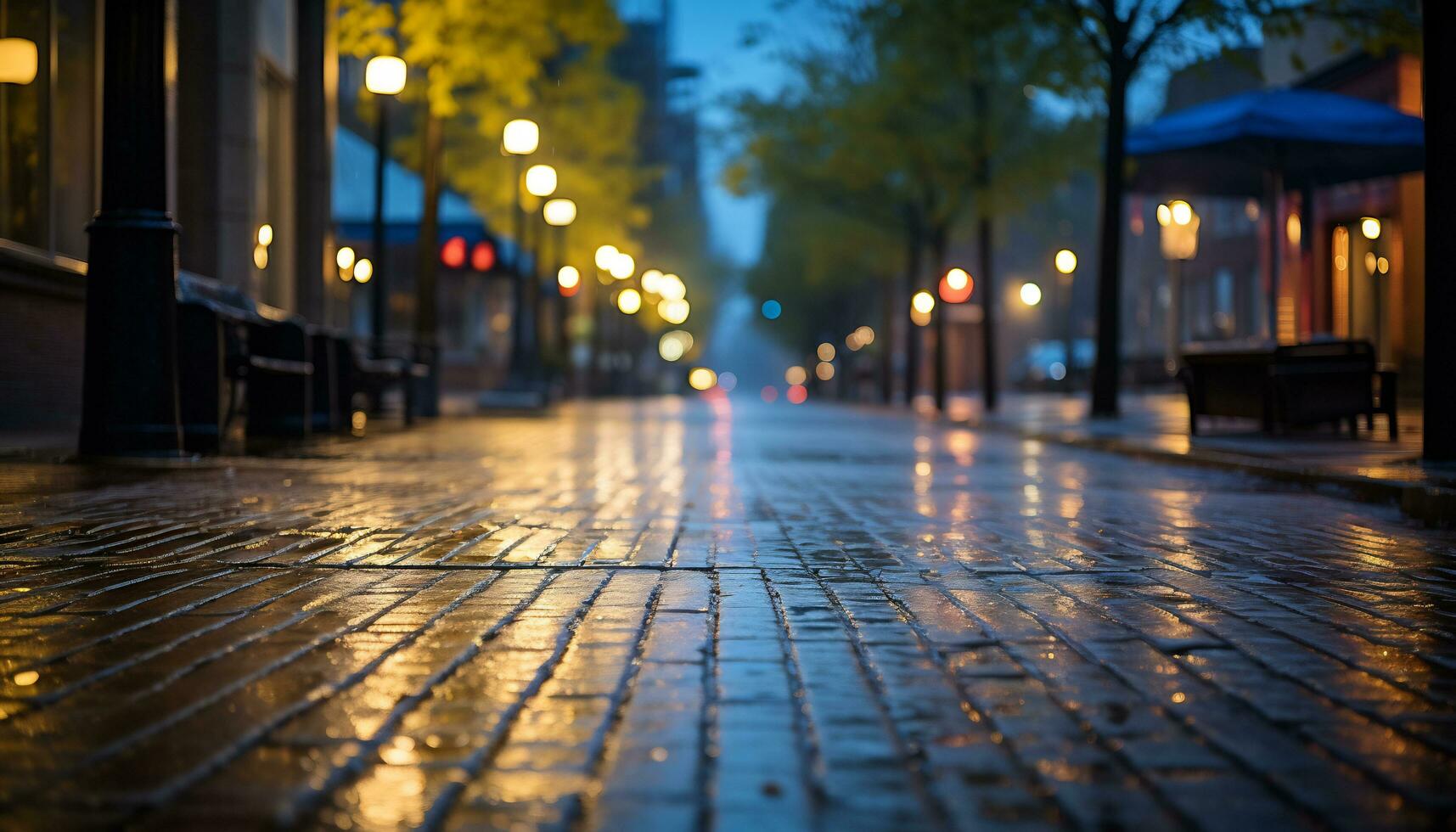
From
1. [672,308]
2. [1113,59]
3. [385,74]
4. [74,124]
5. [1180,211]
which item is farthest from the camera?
[672,308]

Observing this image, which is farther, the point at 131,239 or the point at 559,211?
the point at 559,211

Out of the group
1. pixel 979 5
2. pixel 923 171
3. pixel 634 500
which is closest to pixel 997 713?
pixel 634 500

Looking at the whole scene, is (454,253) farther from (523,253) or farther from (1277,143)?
(1277,143)

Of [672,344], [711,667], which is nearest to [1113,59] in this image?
[711,667]

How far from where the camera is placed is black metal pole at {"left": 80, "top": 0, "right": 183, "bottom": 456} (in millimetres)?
10625

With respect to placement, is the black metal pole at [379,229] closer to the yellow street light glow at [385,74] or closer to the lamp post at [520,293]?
the yellow street light glow at [385,74]

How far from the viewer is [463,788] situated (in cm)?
314

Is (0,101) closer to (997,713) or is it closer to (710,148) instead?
(997,713)

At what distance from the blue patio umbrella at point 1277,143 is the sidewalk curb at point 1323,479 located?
13.0ft

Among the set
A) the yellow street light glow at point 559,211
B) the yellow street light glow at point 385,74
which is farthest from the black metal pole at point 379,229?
the yellow street light glow at point 559,211

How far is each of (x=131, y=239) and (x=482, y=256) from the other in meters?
28.5

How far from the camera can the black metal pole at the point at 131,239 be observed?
1062 cm

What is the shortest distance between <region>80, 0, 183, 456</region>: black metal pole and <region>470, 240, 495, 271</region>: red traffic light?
2792cm

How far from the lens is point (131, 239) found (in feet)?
35.2
